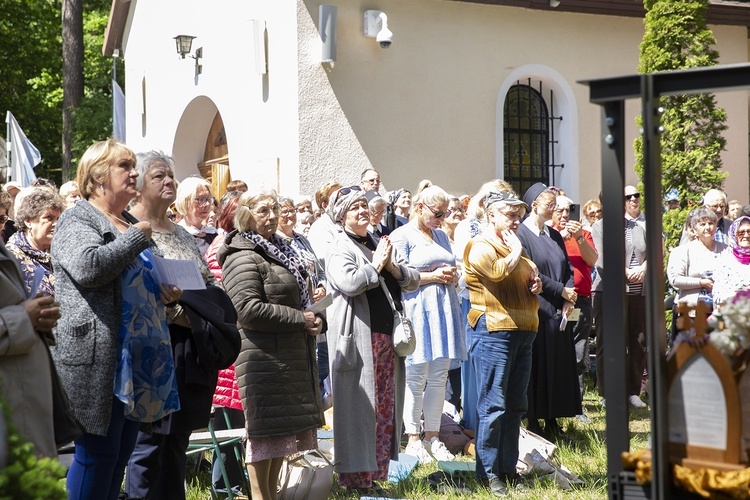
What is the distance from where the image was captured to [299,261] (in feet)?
20.1

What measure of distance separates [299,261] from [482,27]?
944cm

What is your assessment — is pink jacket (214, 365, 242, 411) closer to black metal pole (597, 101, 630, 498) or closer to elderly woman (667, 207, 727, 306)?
black metal pole (597, 101, 630, 498)

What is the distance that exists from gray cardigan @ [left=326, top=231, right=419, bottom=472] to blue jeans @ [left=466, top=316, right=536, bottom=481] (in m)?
0.74

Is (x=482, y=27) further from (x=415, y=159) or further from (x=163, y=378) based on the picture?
(x=163, y=378)

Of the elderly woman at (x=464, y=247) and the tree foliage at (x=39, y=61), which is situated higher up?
the tree foliage at (x=39, y=61)

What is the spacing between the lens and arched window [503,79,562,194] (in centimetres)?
1537

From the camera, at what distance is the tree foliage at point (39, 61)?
31344 mm

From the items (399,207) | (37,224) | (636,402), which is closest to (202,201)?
(37,224)

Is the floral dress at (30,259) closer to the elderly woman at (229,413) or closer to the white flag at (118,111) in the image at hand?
the elderly woman at (229,413)

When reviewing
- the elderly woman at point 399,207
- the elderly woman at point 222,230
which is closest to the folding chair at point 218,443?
the elderly woman at point 222,230

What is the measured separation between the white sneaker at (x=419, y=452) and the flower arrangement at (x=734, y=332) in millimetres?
5164

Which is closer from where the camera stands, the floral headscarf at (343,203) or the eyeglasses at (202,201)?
the floral headscarf at (343,203)

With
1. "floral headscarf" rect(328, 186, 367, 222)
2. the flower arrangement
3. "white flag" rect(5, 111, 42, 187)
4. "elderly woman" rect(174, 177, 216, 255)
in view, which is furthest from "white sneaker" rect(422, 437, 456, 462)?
"white flag" rect(5, 111, 42, 187)

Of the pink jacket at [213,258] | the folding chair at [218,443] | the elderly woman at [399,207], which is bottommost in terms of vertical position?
the folding chair at [218,443]
